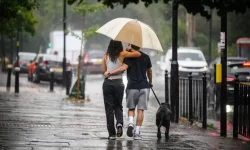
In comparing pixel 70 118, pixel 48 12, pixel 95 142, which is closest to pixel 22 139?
pixel 95 142

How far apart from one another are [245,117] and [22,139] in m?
4.74

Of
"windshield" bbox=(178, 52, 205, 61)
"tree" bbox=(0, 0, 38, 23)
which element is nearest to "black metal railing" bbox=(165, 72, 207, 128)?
"tree" bbox=(0, 0, 38, 23)

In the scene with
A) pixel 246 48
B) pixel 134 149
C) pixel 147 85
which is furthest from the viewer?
pixel 246 48

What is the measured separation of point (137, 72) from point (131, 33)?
711 mm

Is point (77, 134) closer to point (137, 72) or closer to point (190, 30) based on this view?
point (137, 72)

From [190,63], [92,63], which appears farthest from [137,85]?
[92,63]

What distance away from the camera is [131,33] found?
13359mm

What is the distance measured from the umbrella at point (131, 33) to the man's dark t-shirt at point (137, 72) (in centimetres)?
28

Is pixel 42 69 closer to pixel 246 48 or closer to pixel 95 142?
pixel 246 48

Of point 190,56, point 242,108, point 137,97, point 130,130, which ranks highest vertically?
point 190,56

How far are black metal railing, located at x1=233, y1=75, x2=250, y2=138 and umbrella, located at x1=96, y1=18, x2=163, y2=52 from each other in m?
2.04

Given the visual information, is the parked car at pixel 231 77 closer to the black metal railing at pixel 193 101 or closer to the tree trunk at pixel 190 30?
the black metal railing at pixel 193 101

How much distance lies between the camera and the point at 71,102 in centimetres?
2403

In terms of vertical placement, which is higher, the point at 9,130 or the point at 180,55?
the point at 180,55
